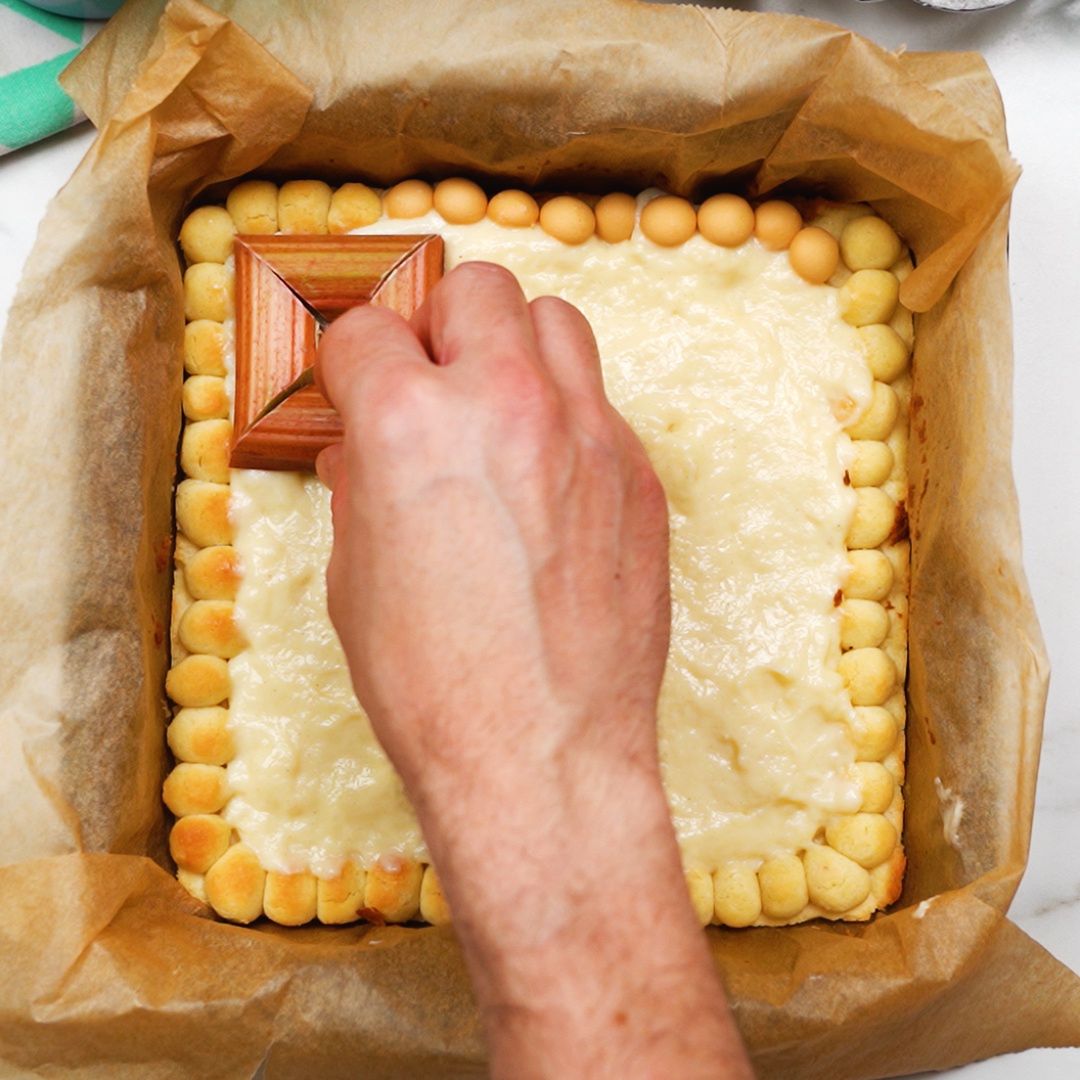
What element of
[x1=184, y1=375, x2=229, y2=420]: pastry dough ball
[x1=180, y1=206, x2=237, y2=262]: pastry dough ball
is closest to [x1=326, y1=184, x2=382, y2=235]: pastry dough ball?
[x1=180, y1=206, x2=237, y2=262]: pastry dough ball

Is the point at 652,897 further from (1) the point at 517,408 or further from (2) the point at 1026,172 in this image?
(2) the point at 1026,172

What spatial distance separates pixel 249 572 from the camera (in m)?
1.50

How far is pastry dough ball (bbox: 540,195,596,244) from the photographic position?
1.53m

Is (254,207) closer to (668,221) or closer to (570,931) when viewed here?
(668,221)

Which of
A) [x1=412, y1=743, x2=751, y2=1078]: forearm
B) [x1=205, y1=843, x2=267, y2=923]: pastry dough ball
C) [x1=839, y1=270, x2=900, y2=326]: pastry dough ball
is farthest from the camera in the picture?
[x1=839, y1=270, x2=900, y2=326]: pastry dough ball

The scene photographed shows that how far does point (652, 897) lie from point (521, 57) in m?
0.90

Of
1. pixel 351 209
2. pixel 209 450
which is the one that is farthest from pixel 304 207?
pixel 209 450

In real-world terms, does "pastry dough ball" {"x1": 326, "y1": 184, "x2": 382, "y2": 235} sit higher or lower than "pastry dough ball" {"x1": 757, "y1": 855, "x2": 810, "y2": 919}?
higher

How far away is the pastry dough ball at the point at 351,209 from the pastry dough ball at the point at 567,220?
204mm

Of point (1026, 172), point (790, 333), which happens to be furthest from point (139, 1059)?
point (1026, 172)

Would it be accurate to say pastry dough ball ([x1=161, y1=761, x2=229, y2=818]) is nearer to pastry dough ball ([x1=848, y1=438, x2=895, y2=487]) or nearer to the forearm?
the forearm

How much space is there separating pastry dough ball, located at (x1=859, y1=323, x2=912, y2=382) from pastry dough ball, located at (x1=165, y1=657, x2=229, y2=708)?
0.86 m

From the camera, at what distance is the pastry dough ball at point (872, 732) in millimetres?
1526

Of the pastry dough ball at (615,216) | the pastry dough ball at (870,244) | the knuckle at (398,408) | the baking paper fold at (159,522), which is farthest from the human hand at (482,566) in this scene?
the pastry dough ball at (870,244)
